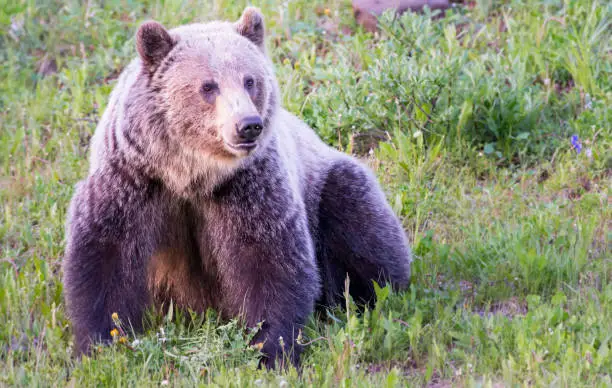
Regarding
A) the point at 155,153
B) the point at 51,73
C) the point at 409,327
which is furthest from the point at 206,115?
the point at 51,73

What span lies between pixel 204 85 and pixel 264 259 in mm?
1086

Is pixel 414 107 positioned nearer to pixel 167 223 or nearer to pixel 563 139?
pixel 563 139

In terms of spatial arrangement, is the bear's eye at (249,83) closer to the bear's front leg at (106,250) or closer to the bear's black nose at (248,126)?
the bear's black nose at (248,126)

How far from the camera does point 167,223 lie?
18.2 feet

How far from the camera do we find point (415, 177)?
7.62 m

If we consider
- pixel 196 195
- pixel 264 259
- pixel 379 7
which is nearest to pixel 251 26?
pixel 196 195

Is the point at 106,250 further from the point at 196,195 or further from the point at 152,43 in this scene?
the point at 152,43

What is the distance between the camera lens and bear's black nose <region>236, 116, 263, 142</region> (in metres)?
4.92

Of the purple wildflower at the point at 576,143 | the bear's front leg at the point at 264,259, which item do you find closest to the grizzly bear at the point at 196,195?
the bear's front leg at the point at 264,259

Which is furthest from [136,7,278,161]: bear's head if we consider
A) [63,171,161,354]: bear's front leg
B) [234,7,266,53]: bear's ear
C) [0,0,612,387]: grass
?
[0,0,612,387]: grass

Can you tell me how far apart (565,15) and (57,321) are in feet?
19.5

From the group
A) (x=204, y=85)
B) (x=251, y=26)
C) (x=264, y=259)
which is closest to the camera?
(x=204, y=85)

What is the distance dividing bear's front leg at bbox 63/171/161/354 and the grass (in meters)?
0.22

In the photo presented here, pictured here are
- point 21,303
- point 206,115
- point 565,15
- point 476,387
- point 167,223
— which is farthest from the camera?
point 565,15
